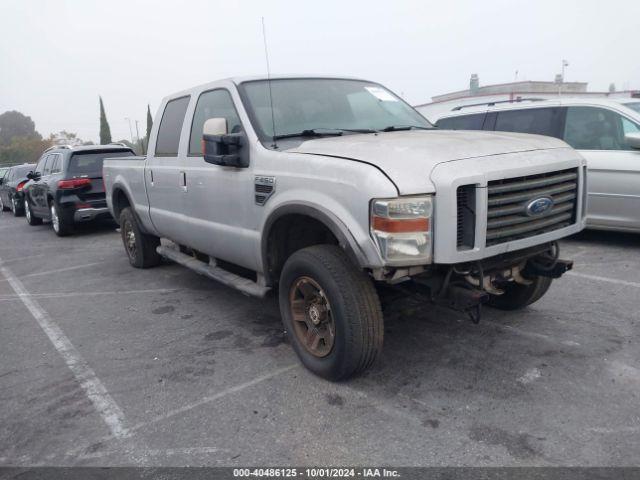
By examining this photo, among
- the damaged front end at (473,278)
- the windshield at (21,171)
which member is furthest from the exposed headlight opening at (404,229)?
the windshield at (21,171)

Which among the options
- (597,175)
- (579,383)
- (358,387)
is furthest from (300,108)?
(597,175)

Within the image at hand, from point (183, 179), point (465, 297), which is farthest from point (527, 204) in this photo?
point (183, 179)

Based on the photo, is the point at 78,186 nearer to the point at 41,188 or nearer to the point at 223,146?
the point at 41,188

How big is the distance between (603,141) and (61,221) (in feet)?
29.8

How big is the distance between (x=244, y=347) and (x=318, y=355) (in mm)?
849

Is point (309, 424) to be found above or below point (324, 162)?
below

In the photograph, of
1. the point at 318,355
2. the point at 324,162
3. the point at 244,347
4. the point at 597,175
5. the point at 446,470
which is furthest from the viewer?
the point at 597,175

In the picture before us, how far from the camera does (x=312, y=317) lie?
3.40 meters

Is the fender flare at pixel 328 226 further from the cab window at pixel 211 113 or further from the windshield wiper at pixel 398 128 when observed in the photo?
the windshield wiper at pixel 398 128

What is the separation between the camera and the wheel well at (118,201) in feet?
21.9

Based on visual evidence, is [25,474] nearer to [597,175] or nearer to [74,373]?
[74,373]

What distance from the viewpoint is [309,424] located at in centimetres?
290

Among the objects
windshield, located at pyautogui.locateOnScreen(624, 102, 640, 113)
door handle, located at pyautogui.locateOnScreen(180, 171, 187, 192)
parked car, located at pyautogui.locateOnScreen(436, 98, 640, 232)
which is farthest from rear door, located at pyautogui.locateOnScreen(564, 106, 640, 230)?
door handle, located at pyautogui.locateOnScreen(180, 171, 187, 192)

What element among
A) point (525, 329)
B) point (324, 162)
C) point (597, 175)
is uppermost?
point (324, 162)
